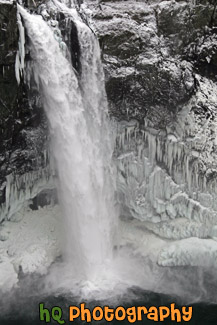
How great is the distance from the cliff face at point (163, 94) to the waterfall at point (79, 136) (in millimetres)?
377

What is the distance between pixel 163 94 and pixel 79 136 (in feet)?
7.51

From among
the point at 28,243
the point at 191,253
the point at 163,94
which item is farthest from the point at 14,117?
the point at 191,253

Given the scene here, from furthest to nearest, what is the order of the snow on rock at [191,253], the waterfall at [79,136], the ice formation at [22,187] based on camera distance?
1. the snow on rock at [191,253]
2. the ice formation at [22,187]
3. the waterfall at [79,136]

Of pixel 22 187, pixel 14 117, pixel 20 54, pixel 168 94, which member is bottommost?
pixel 22 187

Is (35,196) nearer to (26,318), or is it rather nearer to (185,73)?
(26,318)

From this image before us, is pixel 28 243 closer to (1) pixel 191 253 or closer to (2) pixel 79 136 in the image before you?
(2) pixel 79 136

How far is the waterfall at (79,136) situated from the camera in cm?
757

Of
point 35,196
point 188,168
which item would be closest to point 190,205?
point 188,168

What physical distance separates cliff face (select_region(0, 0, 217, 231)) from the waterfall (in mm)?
377

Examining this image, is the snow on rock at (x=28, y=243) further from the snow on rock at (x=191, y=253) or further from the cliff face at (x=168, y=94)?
the snow on rock at (x=191, y=253)

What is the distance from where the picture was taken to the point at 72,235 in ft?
28.4

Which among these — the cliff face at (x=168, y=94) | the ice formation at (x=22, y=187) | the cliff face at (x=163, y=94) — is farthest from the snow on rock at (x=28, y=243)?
the cliff face at (x=168, y=94)

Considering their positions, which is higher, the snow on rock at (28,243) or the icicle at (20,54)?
the icicle at (20,54)

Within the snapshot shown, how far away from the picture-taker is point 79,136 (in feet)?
26.7
